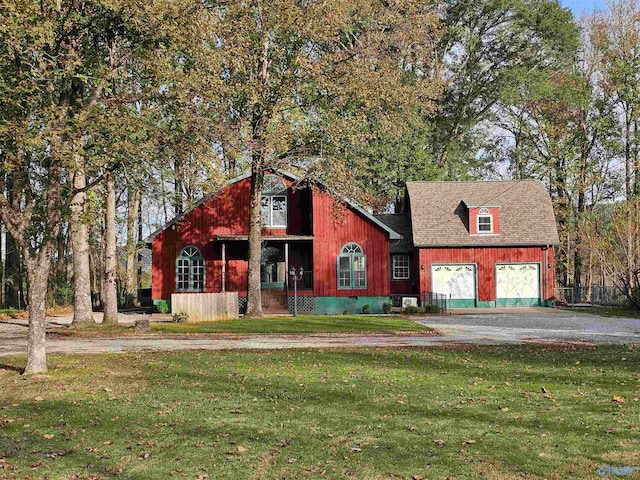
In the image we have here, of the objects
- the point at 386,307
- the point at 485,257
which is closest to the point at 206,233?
the point at 386,307

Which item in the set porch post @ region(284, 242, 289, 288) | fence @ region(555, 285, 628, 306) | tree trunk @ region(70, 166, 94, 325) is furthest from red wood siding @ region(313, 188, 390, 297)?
tree trunk @ region(70, 166, 94, 325)

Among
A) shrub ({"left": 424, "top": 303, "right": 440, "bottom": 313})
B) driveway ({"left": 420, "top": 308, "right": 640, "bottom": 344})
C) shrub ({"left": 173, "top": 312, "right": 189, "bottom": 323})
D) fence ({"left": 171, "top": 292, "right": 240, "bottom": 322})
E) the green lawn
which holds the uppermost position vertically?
fence ({"left": 171, "top": 292, "right": 240, "bottom": 322})

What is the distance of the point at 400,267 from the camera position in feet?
144

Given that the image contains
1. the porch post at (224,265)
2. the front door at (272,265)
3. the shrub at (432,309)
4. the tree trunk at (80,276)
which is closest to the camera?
the tree trunk at (80,276)

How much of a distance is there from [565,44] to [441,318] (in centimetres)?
2707

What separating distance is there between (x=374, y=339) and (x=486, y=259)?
2158cm

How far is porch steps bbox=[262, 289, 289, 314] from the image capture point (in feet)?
122

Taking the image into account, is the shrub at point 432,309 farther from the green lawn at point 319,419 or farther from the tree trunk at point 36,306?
the tree trunk at point 36,306

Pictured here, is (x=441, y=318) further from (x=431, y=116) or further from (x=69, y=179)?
(x=431, y=116)

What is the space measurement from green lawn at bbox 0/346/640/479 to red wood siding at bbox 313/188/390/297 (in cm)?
2242

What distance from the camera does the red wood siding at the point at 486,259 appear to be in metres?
41.4

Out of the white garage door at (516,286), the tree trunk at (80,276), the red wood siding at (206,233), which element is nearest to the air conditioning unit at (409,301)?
the white garage door at (516,286)

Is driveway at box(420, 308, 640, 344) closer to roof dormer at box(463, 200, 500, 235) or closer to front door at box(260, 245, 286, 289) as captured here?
roof dormer at box(463, 200, 500, 235)

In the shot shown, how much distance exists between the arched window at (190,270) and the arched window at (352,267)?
24.4ft
